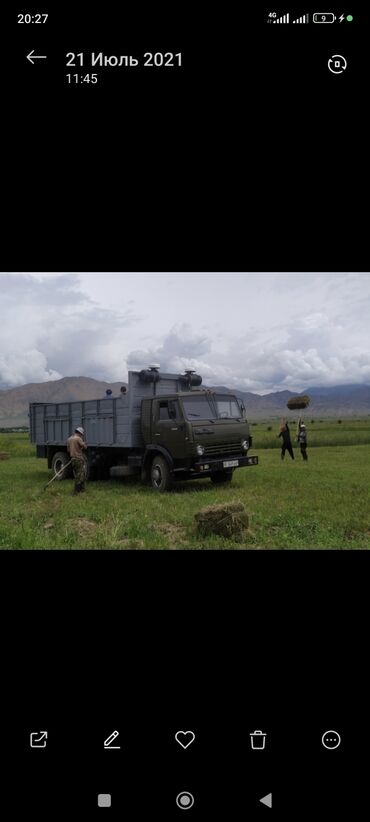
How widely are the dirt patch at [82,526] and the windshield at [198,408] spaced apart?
14.9 ft

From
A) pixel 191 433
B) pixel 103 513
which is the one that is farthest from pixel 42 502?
pixel 191 433

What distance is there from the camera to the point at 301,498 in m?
10.2

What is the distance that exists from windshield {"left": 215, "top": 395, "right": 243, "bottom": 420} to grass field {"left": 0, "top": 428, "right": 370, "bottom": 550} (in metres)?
2.06

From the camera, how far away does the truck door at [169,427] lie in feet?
38.8

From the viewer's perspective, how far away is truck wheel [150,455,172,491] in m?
11.9

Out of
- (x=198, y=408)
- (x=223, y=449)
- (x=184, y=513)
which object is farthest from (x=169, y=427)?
(x=184, y=513)

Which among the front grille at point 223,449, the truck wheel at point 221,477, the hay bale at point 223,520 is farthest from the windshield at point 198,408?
the hay bale at point 223,520

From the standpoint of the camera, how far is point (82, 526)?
26.0ft
